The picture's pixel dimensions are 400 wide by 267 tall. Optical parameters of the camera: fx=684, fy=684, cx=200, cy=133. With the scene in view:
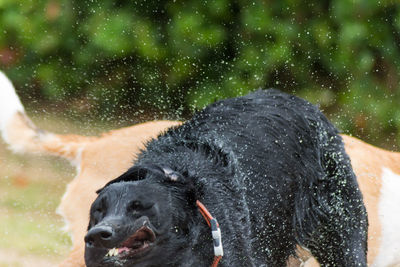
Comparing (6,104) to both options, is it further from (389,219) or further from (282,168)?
(389,219)

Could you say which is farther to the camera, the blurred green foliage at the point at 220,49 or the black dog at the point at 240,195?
the blurred green foliage at the point at 220,49

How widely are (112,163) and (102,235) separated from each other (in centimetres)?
233

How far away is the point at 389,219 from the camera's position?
4.92 meters

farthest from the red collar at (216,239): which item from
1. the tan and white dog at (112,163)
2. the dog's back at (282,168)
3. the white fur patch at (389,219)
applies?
the white fur patch at (389,219)

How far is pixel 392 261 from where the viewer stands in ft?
16.0

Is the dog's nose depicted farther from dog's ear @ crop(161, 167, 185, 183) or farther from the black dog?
dog's ear @ crop(161, 167, 185, 183)

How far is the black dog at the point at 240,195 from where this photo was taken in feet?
8.05

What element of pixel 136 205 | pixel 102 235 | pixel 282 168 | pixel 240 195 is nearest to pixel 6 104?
pixel 282 168

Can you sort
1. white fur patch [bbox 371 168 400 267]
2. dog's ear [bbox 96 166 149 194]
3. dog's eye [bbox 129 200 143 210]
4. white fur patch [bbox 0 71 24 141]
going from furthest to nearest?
white fur patch [bbox 371 168 400 267] → white fur patch [bbox 0 71 24 141] → dog's ear [bbox 96 166 149 194] → dog's eye [bbox 129 200 143 210]

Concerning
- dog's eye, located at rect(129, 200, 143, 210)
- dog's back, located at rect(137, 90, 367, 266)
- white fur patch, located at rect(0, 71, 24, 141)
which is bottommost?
white fur patch, located at rect(0, 71, 24, 141)

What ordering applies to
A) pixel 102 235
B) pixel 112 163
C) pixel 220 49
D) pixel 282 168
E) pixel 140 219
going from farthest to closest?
pixel 220 49 → pixel 112 163 → pixel 282 168 → pixel 140 219 → pixel 102 235

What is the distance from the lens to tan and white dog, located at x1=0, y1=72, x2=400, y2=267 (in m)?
4.53

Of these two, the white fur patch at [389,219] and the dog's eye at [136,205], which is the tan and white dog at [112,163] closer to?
the white fur patch at [389,219]

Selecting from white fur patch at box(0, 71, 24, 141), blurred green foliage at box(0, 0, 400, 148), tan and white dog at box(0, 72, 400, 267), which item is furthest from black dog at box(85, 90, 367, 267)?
blurred green foliage at box(0, 0, 400, 148)
